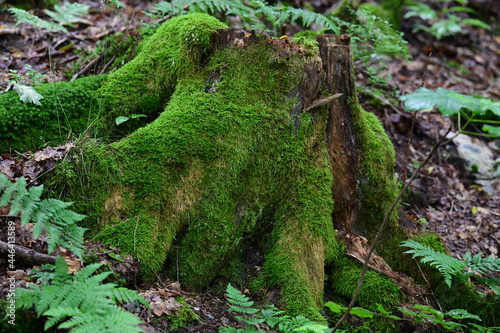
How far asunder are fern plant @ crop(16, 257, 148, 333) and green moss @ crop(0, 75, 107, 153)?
1.46 meters

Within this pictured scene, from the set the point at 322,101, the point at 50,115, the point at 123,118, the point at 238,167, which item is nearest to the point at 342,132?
the point at 322,101

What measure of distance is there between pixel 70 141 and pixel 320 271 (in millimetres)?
2529

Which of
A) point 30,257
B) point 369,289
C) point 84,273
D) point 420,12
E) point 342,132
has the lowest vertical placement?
point 369,289

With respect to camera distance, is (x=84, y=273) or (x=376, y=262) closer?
(x=84, y=273)

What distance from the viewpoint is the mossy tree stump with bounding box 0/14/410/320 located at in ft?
11.2

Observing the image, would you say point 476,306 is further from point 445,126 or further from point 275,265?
point 445,126

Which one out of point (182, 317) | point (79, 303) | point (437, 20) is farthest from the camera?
point (437, 20)

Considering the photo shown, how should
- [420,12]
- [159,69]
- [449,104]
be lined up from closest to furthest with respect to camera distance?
[449,104] → [159,69] → [420,12]

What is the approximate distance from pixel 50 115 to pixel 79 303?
2.12 meters

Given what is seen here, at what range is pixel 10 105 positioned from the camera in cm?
361

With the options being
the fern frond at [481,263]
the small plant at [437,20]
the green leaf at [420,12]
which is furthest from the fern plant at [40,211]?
the green leaf at [420,12]

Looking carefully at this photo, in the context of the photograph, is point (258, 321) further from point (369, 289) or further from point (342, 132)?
point (342, 132)

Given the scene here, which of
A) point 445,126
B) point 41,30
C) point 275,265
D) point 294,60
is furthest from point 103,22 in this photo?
point 445,126

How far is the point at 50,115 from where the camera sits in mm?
3816
